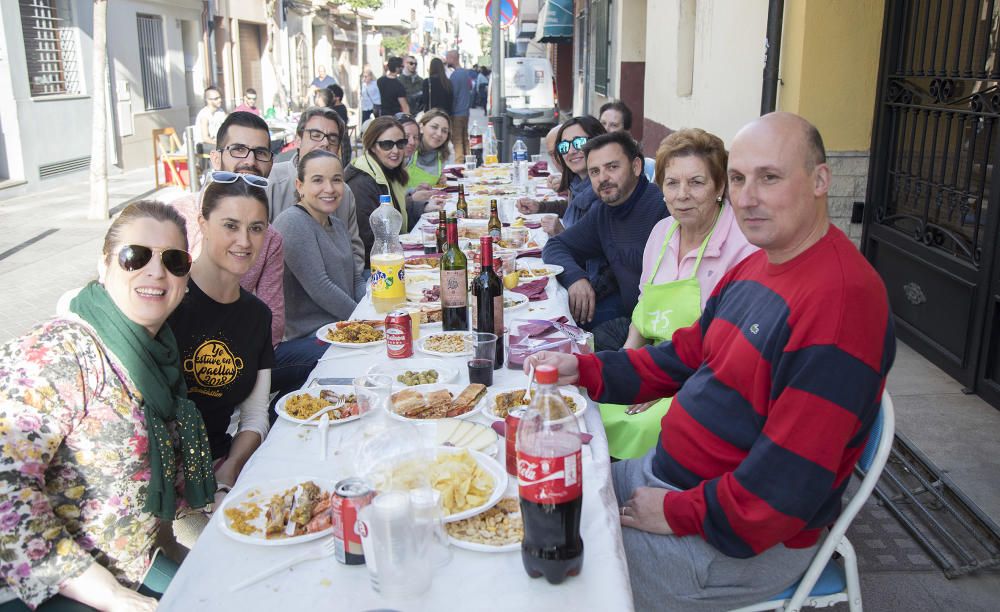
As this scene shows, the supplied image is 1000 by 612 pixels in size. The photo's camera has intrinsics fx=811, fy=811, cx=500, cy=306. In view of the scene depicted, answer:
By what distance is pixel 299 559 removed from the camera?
1766 millimetres

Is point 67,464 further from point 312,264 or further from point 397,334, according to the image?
point 312,264

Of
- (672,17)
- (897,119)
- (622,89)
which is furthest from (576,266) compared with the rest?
(622,89)

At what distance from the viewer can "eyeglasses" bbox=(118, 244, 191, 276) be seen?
7.37ft

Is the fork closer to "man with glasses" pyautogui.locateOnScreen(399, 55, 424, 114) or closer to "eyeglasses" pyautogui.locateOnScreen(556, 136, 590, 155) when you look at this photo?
"eyeglasses" pyautogui.locateOnScreen(556, 136, 590, 155)

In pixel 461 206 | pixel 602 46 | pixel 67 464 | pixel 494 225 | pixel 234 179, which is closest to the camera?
pixel 67 464

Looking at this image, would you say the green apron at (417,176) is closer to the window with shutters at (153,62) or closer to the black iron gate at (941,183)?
the black iron gate at (941,183)

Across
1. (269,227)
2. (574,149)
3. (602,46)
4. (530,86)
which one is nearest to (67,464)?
(269,227)

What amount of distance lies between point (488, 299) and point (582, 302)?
1.40 m

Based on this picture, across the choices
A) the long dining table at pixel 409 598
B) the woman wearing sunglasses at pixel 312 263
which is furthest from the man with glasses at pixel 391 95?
the long dining table at pixel 409 598

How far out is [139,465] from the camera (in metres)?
2.26

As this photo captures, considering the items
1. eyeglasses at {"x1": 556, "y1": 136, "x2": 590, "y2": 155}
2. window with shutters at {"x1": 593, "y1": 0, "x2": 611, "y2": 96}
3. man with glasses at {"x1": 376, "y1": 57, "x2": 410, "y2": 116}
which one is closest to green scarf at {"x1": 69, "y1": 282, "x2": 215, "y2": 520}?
eyeglasses at {"x1": 556, "y1": 136, "x2": 590, "y2": 155}

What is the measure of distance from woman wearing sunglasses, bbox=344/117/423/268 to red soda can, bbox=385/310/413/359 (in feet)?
9.46

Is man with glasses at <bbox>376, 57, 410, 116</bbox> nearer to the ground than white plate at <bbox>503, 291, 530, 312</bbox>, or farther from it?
farther from it

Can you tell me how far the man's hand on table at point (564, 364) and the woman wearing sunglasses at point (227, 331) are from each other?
1138mm
